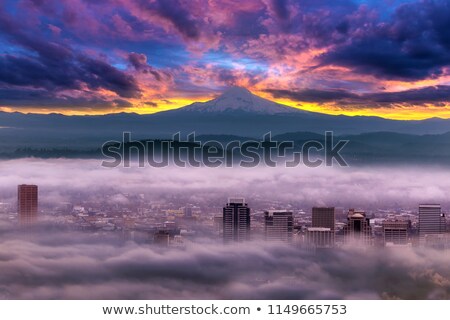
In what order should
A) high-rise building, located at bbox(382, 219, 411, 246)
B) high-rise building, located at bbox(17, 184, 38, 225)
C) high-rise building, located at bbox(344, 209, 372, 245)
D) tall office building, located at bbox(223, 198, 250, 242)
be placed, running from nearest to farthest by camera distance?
high-rise building, located at bbox(17, 184, 38, 225) → high-rise building, located at bbox(382, 219, 411, 246) → tall office building, located at bbox(223, 198, 250, 242) → high-rise building, located at bbox(344, 209, 372, 245)

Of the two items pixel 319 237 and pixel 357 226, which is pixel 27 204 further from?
pixel 357 226

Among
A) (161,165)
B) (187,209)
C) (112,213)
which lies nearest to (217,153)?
(161,165)

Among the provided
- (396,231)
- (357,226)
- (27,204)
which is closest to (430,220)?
(396,231)

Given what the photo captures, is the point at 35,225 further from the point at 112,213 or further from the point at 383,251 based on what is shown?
the point at 383,251

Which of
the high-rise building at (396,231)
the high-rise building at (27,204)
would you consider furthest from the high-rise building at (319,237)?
the high-rise building at (27,204)

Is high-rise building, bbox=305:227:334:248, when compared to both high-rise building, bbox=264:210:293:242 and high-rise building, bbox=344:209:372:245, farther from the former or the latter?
high-rise building, bbox=344:209:372:245

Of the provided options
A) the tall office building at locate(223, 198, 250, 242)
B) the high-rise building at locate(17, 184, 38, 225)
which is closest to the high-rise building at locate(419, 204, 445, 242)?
the tall office building at locate(223, 198, 250, 242)
